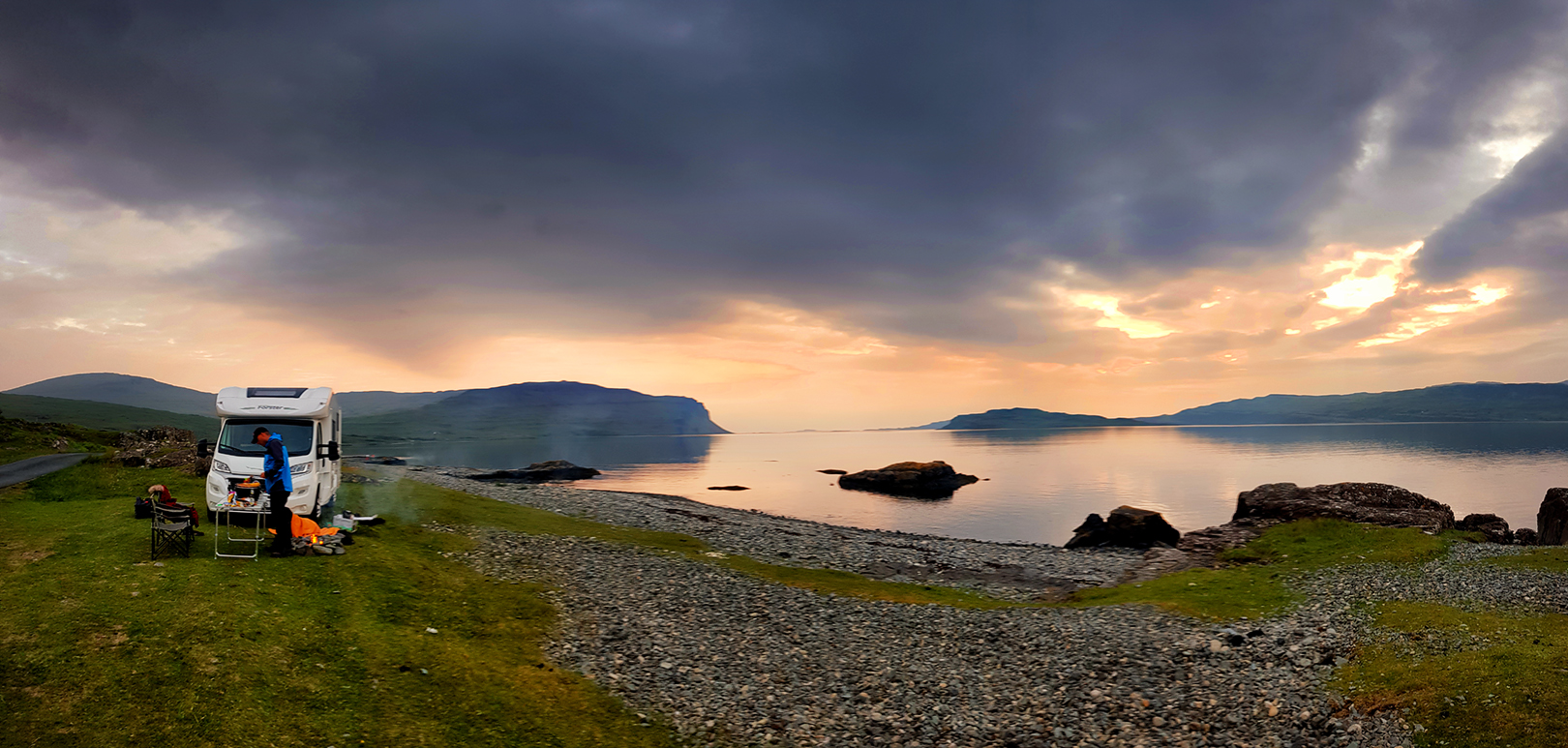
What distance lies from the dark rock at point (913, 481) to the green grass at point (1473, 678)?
75682 millimetres

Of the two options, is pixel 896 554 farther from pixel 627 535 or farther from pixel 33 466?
pixel 33 466

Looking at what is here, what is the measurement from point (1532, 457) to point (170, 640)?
196 meters

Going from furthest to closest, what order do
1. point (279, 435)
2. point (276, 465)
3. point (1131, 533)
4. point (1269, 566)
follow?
1. point (1131, 533)
2. point (1269, 566)
3. point (279, 435)
4. point (276, 465)

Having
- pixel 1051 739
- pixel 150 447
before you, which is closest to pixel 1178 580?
pixel 1051 739

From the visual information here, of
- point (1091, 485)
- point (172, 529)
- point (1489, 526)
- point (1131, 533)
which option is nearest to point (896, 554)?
point (1131, 533)

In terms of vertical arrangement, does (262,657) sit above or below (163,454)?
below

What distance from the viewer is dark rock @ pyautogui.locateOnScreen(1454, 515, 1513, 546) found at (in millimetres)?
35438

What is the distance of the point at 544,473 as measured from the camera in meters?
102

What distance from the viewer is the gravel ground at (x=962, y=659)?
45.0ft

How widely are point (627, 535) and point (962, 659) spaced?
1848cm

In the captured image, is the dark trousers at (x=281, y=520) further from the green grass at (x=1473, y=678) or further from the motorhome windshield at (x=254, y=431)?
the green grass at (x=1473, y=678)

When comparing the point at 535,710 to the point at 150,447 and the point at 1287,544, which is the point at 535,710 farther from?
the point at 150,447

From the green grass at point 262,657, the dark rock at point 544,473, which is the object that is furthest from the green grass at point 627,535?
the dark rock at point 544,473

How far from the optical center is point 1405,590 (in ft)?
69.5
